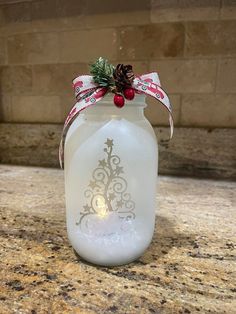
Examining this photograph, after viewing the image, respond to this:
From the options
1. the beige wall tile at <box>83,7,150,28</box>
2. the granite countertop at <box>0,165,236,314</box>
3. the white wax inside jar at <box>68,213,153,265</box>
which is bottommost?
the granite countertop at <box>0,165,236,314</box>

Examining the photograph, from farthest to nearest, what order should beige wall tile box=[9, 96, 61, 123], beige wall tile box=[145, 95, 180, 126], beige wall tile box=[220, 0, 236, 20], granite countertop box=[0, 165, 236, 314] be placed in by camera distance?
beige wall tile box=[9, 96, 61, 123] → beige wall tile box=[145, 95, 180, 126] → beige wall tile box=[220, 0, 236, 20] → granite countertop box=[0, 165, 236, 314]

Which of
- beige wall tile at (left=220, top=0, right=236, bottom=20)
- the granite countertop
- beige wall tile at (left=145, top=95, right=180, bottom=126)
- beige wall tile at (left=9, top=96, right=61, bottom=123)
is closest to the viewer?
the granite countertop

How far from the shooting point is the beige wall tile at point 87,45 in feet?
3.21

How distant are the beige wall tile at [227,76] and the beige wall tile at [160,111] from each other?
14 cm

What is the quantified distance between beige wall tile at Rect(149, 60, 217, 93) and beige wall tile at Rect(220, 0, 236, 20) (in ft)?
0.44

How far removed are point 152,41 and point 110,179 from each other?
70 cm

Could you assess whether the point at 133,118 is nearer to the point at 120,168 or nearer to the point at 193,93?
the point at 120,168

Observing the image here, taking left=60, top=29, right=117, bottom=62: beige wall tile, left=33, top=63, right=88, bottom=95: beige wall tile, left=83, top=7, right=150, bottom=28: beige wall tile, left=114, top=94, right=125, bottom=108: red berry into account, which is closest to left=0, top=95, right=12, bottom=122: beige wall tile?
left=33, top=63, right=88, bottom=95: beige wall tile

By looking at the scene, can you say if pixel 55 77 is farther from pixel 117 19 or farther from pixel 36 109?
pixel 117 19

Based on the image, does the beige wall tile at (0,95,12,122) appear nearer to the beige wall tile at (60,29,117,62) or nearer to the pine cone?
the beige wall tile at (60,29,117,62)

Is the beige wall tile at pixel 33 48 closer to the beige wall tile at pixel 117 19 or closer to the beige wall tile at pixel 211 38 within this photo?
the beige wall tile at pixel 117 19

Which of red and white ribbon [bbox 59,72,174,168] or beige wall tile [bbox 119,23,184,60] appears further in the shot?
beige wall tile [bbox 119,23,184,60]

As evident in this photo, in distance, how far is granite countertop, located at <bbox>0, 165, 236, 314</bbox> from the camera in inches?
13.8

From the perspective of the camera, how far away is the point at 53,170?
1.05m
